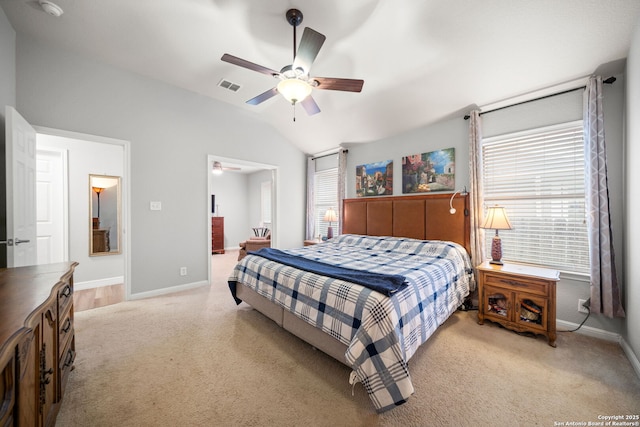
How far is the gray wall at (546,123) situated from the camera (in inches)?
92.6

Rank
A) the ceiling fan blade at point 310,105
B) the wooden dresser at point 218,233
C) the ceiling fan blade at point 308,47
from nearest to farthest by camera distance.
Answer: the ceiling fan blade at point 308,47 → the ceiling fan blade at point 310,105 → the wooden dresser at point 218,233

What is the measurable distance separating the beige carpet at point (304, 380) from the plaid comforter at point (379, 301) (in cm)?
27

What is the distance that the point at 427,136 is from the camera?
375cm

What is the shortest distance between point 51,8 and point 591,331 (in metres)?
6.17

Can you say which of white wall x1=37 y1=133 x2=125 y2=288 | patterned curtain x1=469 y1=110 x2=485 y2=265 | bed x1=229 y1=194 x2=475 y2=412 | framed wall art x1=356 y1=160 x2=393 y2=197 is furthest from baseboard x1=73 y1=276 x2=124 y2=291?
patterned curtain x1=469 y1=110 x2=485 y2=265

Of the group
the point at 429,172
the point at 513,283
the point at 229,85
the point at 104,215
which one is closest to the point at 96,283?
the point at 104,215

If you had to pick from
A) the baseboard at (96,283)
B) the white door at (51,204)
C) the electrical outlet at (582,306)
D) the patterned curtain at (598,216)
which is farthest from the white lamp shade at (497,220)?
the white door at (51,204)

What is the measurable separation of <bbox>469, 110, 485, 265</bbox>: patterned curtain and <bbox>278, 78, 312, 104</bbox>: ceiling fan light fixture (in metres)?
2.32

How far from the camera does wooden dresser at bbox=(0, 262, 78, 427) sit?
Result: 2.55ft

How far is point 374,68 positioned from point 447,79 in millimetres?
874

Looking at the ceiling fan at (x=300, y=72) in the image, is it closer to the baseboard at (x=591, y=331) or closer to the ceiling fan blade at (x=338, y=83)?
the ceiling fan blade at (x=338, y=83)

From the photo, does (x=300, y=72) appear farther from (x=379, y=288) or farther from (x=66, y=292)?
(x=66, y=292)

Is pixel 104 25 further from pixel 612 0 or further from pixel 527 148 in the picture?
pixel 527 148

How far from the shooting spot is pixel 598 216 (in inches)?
92.5
